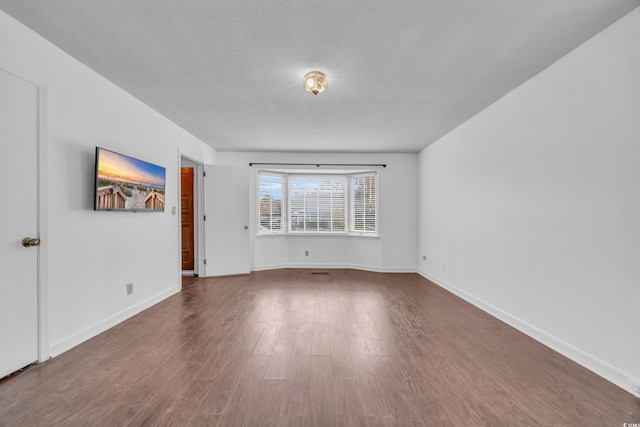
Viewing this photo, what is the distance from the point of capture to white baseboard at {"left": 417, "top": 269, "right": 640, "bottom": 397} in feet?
6.40

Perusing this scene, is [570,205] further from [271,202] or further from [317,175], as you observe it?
[271,202]

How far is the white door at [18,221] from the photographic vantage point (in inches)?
78.2

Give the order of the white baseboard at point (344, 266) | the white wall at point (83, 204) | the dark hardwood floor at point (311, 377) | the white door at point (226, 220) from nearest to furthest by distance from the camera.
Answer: the dark hardwood floor at point (311, 377) → the white wall at point (83, 204) → the white door at point (226, 220) → the white baseboard at point (344, 266)

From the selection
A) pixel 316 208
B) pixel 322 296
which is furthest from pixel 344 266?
pixel 322 296

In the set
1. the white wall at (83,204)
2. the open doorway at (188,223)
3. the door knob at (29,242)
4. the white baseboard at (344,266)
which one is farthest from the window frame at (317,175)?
the door knob at (29,242)

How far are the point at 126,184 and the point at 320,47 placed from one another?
237 cm

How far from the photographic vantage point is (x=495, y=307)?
3.31 metres

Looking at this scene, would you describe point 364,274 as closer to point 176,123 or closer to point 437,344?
point 437,344

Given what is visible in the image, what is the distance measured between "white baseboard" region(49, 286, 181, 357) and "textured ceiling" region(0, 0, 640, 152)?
2.35m

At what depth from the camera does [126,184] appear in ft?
10.0

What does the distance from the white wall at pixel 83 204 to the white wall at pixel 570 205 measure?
407 centimetres

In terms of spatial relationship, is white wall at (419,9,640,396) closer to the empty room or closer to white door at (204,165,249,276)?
the empty room

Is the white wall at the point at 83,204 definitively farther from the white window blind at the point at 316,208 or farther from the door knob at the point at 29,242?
the white window blind at the point at 316,208

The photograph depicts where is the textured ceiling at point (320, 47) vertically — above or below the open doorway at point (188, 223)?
above
